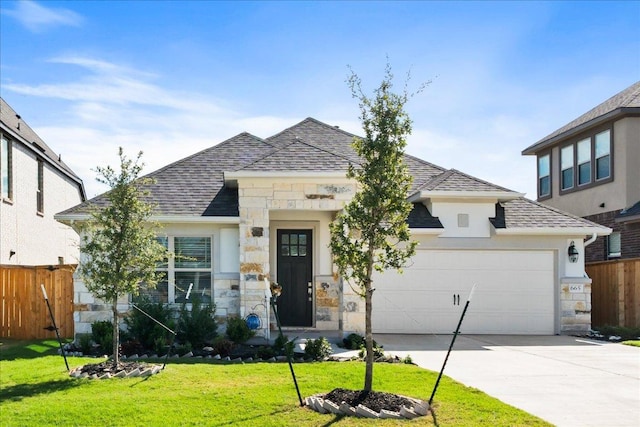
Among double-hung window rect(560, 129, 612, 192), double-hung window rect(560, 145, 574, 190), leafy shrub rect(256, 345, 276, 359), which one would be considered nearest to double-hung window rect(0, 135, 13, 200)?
leafy shrub rect(256, 345, 276, 359)

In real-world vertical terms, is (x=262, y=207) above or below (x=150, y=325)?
above

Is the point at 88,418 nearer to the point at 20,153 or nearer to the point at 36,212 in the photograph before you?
the point at 20,153

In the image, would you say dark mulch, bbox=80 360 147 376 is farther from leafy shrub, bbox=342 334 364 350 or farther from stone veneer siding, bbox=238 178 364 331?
leafy shrub, bbox=342 334 364 350

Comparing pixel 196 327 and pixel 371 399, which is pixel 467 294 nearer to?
pixel 196 327

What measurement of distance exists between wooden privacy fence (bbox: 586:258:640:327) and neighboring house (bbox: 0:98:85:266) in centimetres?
1403

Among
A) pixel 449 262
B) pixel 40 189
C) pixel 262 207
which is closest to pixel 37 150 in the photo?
pixel 40 189

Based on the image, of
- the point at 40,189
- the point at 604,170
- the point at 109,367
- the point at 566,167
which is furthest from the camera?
the point at 40,189

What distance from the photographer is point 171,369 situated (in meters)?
9.98

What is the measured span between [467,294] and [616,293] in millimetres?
4422

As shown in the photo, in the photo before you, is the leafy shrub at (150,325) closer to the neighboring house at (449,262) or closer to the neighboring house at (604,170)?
the neighboring house at (449,262)

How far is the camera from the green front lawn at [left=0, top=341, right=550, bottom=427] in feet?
23.6

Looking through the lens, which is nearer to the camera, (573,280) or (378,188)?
(378,188)

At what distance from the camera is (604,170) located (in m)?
20.2

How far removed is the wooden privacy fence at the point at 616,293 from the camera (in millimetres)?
16719
